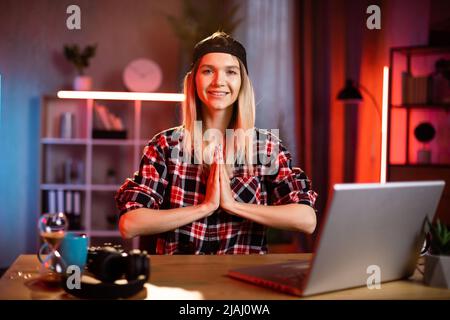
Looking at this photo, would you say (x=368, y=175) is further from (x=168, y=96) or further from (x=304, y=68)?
(x=168, y=96)

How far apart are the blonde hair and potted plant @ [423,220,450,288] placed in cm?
89

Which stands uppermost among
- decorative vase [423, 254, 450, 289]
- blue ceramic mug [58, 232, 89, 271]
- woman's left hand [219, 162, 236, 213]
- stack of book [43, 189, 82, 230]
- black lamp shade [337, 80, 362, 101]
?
black lamp shade [337, 80, 362, 101]

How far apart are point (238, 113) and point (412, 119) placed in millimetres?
3130

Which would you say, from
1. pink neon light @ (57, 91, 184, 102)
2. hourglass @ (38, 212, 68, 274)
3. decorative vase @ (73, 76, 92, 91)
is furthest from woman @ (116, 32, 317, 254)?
decorative vase @ (73, 76, 92, 91)

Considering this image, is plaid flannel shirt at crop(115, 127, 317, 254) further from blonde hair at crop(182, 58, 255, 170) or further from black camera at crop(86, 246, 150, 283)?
black camera at crop(86, 246, 150, 283)

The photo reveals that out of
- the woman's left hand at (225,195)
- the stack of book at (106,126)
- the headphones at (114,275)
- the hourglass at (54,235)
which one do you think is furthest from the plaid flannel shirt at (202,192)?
the stack of book at (106,126)

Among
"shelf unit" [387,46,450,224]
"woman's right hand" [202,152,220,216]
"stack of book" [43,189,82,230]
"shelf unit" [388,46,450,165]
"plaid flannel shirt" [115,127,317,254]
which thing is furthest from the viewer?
"stack of book" [43,189,82,230]

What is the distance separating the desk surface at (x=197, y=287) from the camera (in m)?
A: 1.30

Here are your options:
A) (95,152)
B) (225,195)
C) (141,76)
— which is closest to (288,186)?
(225,195)

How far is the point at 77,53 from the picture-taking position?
533cm

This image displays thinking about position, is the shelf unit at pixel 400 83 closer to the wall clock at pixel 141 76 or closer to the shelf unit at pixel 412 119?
the shelf unit at pixel 412 119

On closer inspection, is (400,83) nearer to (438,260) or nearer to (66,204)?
(66,204)

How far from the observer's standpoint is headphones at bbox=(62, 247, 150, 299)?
4.10ft

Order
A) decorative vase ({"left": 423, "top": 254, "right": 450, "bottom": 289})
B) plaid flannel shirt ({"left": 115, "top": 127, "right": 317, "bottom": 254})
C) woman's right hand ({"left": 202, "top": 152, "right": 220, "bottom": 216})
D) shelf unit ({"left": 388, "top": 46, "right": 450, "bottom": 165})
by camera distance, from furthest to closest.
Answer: shelf unit ({"left": 388, "top": 46, "right": 450, "bottom": 165}) < plaid flannel shirt ({"left": 115, "top": 127, "right": 317, "bottom": 254}) < woman's right hand ({"left": 202, "top": 152, "right": 220, "bottom": 216}) < decorative vase ({"left": 423, "top": 254, "right": 450, "bottom": 289})
